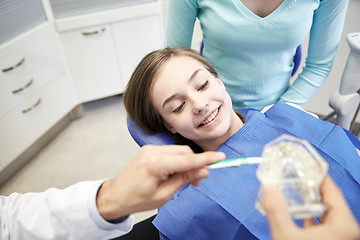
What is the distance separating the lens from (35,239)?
738mm

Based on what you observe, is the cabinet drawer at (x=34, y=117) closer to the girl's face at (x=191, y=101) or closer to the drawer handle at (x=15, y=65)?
the drawer handle at (x=15, y=65)

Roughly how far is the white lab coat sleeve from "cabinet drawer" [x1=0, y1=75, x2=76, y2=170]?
1.42 metres

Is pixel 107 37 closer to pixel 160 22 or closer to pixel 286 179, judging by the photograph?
pixel 160 22

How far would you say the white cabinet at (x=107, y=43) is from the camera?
229 centimetres

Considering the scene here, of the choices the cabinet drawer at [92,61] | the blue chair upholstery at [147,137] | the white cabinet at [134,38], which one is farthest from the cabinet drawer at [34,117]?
the blue chair upholstery at [147,137]

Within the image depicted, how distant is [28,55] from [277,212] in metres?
2.07

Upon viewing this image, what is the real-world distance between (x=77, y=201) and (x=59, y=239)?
0.12m

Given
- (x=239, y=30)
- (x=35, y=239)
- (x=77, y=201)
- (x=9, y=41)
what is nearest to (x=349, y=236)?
(x=77, y=201)

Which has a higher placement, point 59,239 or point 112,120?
point 59,239

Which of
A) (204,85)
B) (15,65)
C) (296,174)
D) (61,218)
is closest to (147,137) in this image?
(204,85)

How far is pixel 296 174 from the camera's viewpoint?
0.53 metres

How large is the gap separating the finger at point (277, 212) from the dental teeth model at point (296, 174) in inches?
2.2

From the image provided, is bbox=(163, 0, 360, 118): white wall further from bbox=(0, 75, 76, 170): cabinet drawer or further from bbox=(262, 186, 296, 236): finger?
bbox=(262, 186, 296, 236): finger

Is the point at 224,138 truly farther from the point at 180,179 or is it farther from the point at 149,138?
the point at 180,179
